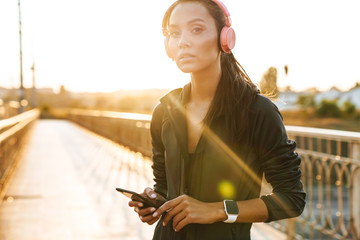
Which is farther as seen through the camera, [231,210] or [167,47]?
[167,47]

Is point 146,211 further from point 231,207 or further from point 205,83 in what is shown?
point 205,83

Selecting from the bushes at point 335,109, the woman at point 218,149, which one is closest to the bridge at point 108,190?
the woman at point 218,149

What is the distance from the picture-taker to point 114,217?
631 centimetres

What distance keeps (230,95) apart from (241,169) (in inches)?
10.0

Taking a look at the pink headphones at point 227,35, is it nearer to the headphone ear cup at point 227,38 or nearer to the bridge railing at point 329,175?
the headphone ear cup at point 227,38

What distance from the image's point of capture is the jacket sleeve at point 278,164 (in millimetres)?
1558

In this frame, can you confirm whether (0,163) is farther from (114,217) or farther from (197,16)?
(197,16)

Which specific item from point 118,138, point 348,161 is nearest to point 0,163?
point 348,161

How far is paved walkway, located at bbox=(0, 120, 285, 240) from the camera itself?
5.62 m

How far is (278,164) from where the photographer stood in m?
1.57

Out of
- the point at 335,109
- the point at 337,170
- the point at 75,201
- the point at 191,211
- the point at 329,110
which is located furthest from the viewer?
the point at 329,110

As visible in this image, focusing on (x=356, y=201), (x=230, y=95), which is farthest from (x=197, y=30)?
(x=356, y=201)

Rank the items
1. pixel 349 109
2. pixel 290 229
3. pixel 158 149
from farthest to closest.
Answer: pixel 349 109
pixel 290 229
pixel 158 149

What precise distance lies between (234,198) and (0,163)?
752 centimetres
